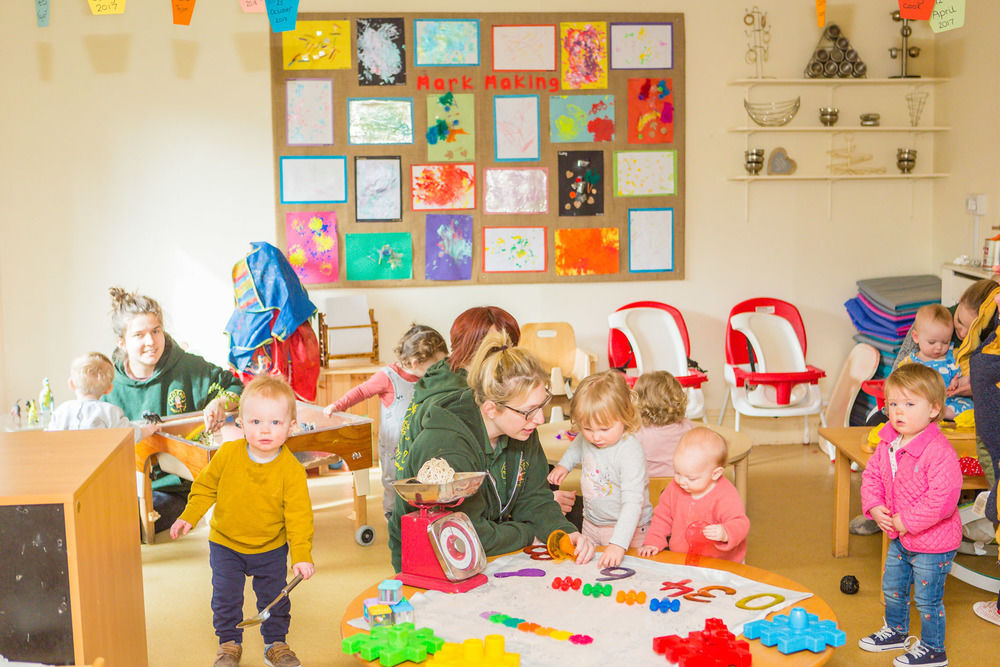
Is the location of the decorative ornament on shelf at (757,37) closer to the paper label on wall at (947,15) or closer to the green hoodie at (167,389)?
the paper label on wall at (947,15)

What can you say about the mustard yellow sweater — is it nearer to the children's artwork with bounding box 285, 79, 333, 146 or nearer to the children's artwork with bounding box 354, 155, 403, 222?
the children's artwork with bounding box 354, 155, 403, 222

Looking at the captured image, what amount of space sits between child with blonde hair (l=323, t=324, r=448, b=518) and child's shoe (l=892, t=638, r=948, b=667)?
6.68 ft

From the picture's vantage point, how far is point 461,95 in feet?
19.0

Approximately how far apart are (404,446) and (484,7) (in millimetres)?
3761

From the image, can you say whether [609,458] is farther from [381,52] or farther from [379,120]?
[381,52]

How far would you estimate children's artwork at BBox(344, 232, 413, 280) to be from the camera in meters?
5.82

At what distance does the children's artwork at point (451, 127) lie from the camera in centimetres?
578

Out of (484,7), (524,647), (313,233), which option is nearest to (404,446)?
(524,647)

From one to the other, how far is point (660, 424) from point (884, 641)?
1.05 metres

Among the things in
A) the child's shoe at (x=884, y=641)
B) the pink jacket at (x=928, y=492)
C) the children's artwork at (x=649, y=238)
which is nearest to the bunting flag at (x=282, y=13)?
the children's artwork at (x=649, y=238)

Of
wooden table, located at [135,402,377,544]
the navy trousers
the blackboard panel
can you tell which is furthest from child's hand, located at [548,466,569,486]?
the blackboard panel

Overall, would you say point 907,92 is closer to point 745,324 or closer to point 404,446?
point 745,324

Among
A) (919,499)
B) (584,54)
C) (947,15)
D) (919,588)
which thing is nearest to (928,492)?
(919,499)

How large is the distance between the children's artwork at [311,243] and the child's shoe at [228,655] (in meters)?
3.03
